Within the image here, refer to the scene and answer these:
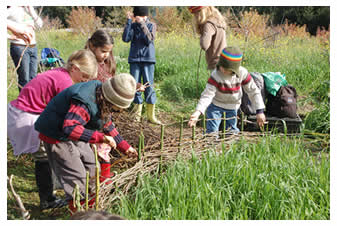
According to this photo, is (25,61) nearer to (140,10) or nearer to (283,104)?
(140,10)

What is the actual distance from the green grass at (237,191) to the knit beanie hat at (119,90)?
610 millimetres

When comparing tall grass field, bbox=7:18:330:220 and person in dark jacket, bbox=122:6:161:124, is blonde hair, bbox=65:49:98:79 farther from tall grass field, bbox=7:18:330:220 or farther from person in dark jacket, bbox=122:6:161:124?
person in dark jacket, bbox=122:6:161:124

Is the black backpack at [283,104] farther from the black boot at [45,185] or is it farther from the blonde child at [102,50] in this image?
the black boot at [45,185]

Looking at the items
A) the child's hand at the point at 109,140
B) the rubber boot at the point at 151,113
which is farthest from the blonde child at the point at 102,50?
the rubber boot at the point at 151,113

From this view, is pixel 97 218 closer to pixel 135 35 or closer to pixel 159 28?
pixel 135 35

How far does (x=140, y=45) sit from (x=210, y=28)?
1.06m

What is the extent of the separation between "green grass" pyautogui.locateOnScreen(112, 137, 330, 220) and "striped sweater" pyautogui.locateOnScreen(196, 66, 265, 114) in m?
0.76

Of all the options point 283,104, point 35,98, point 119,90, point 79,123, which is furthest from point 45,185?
point 283,104

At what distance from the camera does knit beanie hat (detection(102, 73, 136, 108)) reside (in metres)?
2.13

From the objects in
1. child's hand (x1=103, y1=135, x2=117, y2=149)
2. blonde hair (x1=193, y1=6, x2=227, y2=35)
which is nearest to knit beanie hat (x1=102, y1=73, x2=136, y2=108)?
child's hand (x1=103, y1=135, x2=117, y2=149)

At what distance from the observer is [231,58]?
308 cm

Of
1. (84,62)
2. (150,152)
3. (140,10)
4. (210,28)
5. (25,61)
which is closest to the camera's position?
(84,62)

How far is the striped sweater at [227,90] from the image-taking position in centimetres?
323

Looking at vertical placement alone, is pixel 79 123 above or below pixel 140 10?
below
